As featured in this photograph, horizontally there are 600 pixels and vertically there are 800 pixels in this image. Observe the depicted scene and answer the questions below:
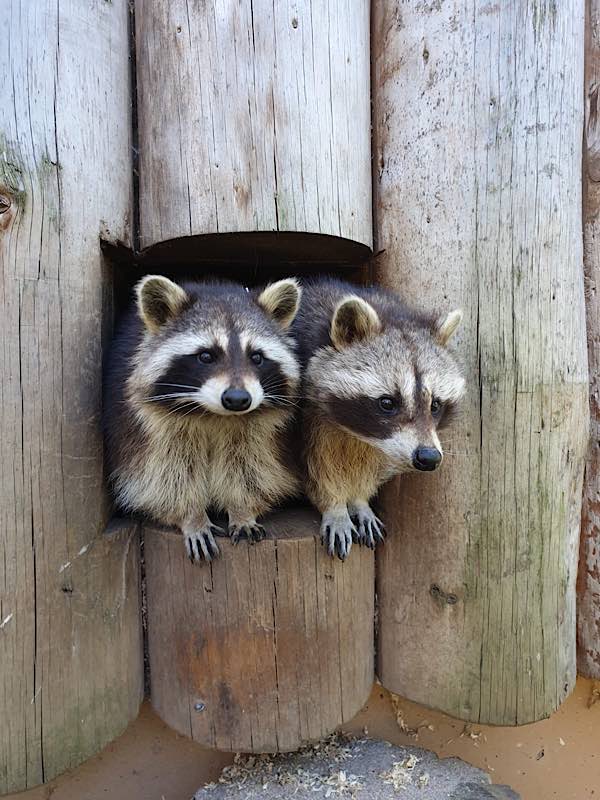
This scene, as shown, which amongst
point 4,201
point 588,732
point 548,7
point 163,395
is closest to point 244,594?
point 163,395

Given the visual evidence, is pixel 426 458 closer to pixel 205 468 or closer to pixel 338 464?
pixel 338 464

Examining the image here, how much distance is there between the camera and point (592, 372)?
2.52m

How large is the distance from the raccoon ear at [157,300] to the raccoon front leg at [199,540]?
0.74m

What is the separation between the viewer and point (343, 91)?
2.34m

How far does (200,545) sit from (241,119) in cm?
159

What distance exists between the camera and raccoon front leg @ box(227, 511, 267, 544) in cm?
222

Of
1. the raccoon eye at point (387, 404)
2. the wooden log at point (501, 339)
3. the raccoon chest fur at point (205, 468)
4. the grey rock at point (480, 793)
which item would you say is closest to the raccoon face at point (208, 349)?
the raccoon chest fur at point (205, 468)

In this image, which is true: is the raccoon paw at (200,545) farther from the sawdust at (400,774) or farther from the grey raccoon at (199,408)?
the sawdust at (400,774)

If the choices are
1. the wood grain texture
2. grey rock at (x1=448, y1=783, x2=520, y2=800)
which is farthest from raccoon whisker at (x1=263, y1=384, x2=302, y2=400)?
grey rock at (x1=448, y1=783, x2=520, y2=800)

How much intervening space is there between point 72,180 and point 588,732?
3206 mm

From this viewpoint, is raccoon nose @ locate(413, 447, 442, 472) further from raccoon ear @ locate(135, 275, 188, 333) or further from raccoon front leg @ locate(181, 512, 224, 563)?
→ raccoon ear @ locate(135, 275, 188, 333)

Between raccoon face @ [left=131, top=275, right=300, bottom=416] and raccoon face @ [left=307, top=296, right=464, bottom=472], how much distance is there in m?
0.18

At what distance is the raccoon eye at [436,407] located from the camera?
207 centimetres

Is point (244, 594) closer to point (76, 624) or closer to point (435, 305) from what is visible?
point (76, 624)
